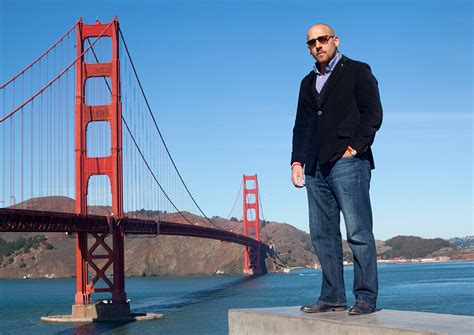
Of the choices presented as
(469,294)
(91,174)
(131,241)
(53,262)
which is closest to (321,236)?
(91,174)

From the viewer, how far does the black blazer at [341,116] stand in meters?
7.24

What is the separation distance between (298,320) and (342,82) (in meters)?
1.98

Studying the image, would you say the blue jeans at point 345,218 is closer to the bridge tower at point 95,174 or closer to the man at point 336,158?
the man at point 336,158

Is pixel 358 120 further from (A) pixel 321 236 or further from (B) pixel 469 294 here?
(B) pixel 469 294

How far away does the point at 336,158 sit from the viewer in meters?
7.32

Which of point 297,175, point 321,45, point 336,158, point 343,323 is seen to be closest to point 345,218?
point 336,158

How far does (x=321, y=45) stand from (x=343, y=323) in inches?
94.8

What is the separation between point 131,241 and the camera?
19462 cm

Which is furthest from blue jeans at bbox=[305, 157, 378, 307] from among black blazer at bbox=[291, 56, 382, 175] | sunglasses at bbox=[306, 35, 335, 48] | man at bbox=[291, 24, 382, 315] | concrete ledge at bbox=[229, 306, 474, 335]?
sunglasses at bbox=[306, 35, 335, 48]

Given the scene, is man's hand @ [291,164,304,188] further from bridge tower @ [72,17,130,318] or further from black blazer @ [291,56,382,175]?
bridge tower @ [72,17,130,318]

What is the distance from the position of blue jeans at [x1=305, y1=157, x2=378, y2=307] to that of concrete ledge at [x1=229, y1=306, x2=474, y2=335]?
0.30 metres

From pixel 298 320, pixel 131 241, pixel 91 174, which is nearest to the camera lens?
pixel 298 320

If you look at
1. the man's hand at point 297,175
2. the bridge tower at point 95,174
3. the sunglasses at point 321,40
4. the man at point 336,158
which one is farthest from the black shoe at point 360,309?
the bridge tower at point 95,174

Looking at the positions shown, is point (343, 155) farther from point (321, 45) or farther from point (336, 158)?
point (321, 45)
